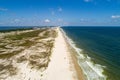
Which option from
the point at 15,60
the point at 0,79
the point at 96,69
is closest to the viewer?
the point at 0,79

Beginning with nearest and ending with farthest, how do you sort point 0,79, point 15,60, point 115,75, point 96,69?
point 0,79 < point 115,75 < point 96,69 < point 15,60

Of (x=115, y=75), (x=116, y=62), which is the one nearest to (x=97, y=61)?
(x=116, y=62)

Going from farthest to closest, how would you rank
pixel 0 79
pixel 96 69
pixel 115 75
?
pixel 96 69 → pixel 115 75 → pixel 0 79

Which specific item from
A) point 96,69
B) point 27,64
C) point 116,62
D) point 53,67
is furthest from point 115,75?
point 27,64

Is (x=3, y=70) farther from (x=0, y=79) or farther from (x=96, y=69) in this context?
(x=96, y=69)

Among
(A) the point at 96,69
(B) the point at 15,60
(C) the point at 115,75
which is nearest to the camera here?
(C) the point at 115,75

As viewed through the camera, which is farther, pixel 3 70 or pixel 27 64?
pixel 27 64

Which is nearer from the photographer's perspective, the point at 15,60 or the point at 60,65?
the point at 60,65

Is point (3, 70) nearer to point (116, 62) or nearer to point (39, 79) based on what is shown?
point (39, 79)
